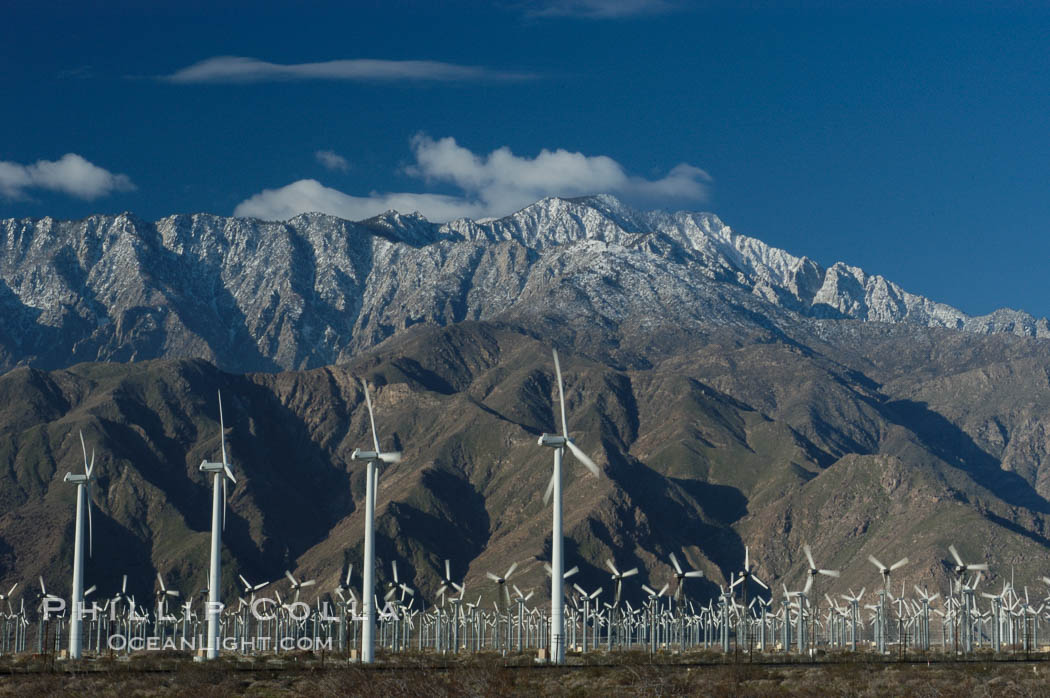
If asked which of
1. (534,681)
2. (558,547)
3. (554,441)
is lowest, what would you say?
(534,681)

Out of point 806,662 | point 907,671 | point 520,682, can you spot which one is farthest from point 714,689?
point 806,662

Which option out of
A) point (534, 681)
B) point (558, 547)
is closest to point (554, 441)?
point (558, 547)

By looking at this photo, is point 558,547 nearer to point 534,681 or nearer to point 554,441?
point 554,441

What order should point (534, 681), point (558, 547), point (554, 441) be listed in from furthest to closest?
point (554, 441), point (558, 547), point (534, 681)

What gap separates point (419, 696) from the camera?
272 feet

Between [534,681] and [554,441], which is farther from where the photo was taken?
[554,441]

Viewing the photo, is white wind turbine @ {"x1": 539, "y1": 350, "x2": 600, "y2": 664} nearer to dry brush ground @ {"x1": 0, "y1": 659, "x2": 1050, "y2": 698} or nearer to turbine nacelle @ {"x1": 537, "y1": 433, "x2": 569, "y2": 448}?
turbine nacelle @ {"x1": 537, "y1": 433, "x2": 569, "y2": 448}

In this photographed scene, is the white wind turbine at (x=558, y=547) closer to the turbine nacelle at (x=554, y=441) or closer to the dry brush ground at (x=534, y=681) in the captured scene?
the turbine nacelle at (x=554, y=441)

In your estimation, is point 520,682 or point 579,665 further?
point 579,665

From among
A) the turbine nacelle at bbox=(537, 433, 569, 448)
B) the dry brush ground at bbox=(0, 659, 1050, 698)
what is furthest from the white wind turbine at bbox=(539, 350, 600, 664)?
the dry brush ground at bbox=(0, 659, 1050, 698)

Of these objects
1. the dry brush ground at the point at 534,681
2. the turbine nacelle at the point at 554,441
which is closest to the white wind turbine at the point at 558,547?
the turbine nacelle at the point at 554,441

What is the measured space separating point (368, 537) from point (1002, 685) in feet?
161

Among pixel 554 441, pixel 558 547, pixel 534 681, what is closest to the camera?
pixel 534 681

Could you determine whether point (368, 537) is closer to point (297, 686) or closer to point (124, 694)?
point (297, 686)
